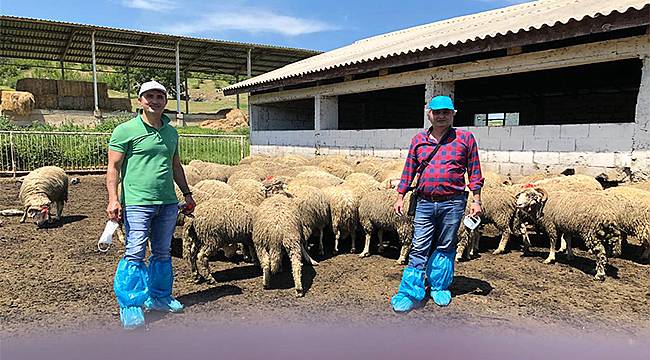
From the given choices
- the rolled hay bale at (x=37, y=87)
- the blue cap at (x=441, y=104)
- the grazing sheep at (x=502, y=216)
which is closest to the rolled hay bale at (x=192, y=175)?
the grazing sheep at (x=502, y=216)

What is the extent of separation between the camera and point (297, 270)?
466 centimetres

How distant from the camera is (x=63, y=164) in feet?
54.0

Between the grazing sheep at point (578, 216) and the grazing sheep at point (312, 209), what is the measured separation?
106 inches

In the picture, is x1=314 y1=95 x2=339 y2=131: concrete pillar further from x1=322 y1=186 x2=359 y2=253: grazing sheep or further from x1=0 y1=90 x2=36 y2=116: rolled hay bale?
x1=0 y1=90 x2=36 y2=116: rolled hay bale

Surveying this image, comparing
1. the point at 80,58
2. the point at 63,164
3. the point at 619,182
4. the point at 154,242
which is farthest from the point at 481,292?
the point at 80,58

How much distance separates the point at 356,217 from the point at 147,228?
3352mm

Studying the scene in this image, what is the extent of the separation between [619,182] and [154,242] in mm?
7107

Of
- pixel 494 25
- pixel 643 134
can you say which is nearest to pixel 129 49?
pixel 494 25

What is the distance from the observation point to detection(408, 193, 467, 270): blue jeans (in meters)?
4.05

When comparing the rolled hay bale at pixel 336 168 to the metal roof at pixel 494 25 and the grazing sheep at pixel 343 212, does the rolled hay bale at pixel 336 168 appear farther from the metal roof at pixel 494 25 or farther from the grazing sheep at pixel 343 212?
the metal roof at pixel 494 25

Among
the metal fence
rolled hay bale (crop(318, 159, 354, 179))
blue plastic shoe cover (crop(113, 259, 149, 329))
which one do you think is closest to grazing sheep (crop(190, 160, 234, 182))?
rolled hay bale (crop(318, 159, 354, 179))

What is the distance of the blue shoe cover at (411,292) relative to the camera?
4.15m

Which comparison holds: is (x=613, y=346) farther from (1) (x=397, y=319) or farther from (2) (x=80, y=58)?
(2) (x=80, y=58)

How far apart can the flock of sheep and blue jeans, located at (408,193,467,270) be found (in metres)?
1.31
